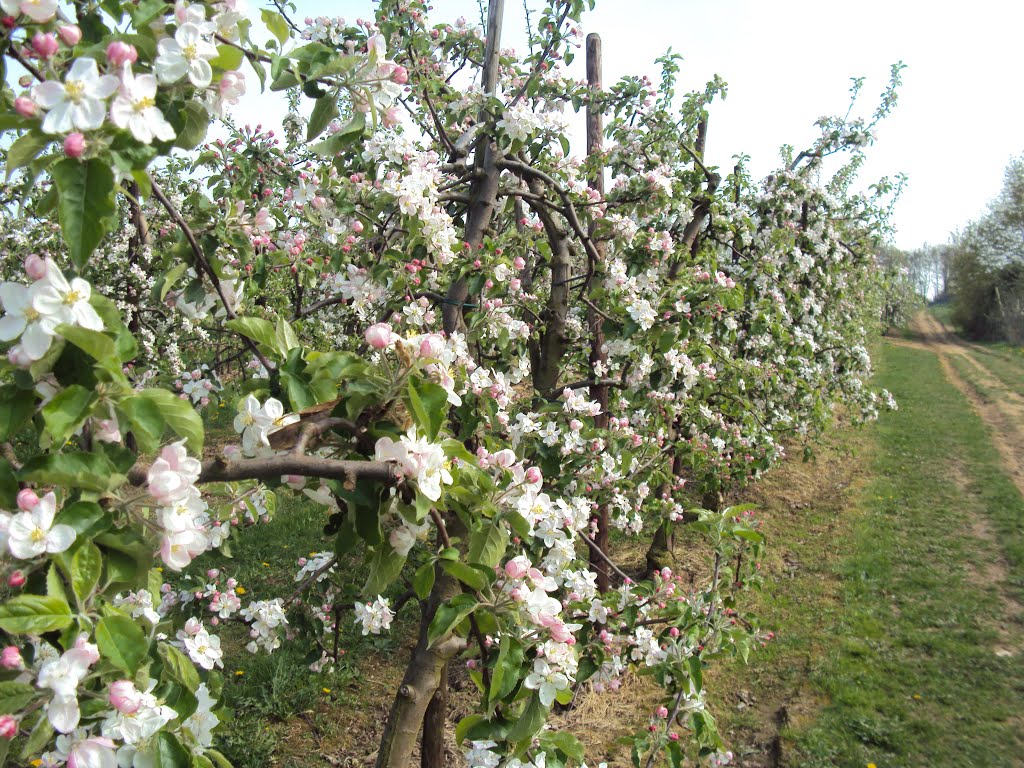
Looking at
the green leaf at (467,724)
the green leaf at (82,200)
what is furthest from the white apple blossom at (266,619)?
the green leaf at (82,200)

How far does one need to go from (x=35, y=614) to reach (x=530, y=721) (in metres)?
0.91

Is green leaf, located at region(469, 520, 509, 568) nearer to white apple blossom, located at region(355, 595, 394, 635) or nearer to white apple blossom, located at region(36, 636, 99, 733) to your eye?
white apple blossom, located at region(36, 636, 99, 733)

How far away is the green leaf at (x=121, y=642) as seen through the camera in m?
0.82

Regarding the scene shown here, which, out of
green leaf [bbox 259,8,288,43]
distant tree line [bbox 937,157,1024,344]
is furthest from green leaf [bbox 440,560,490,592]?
distant tree line [bbox 937,157,1024,344]

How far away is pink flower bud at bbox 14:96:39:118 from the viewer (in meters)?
0.74

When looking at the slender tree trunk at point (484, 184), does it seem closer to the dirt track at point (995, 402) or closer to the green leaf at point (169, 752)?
the green leaf at point (169, 752)

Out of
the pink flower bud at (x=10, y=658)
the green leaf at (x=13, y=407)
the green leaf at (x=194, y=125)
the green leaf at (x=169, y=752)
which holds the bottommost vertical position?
the green leaf at (x=169, y=752)

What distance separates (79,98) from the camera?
2.52 ft

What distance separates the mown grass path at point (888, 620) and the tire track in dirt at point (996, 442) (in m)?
0.03

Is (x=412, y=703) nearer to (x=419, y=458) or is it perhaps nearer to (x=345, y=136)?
(x=419, y=458)

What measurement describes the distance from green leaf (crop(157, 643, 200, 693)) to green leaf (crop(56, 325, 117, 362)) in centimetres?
62

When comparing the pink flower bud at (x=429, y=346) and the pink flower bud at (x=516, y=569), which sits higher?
the pink flower bud at (x=429, y=346)

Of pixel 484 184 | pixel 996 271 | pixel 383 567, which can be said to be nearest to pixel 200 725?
pixel 383 567

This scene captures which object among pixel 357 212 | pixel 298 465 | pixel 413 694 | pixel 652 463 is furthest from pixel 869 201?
pixel 298 465
